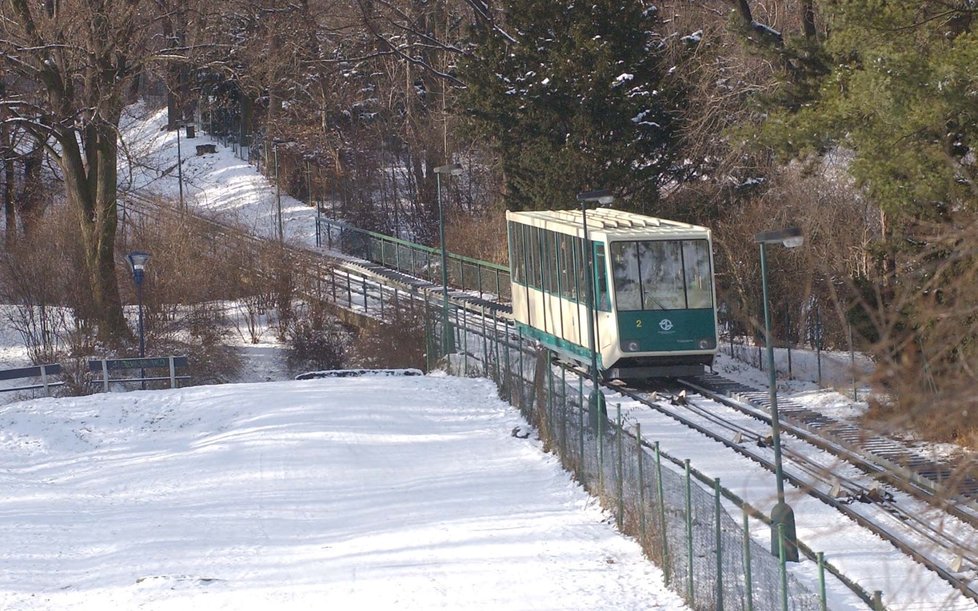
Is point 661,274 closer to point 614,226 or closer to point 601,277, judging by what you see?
point 601,277

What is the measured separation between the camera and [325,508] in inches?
742

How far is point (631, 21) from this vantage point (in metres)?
38.4

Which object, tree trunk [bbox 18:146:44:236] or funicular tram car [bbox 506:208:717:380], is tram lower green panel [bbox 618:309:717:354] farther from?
tree trunk [bbox 18:146:44:236]

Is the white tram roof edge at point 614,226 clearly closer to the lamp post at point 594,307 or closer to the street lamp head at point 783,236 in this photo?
the lamp post at point 594,307

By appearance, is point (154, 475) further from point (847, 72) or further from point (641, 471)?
point (847, 72)

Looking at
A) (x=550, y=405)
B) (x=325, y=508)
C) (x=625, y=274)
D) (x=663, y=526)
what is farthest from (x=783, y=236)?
(x=625, y=274)

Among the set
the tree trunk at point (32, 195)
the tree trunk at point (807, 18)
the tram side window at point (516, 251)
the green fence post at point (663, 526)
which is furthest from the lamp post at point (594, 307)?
the tree trunk at point (32, 195)

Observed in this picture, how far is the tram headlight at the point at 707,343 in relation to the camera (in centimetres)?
2592

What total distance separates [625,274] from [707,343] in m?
2.16

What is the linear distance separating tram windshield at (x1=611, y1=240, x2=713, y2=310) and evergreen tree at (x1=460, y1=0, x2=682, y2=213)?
11725mm

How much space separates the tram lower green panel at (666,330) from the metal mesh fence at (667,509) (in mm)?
2548

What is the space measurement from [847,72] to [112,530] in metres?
14.1

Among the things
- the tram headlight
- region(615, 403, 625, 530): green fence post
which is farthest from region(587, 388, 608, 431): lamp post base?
the tram headlight

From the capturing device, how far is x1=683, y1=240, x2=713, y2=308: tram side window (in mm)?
25875
